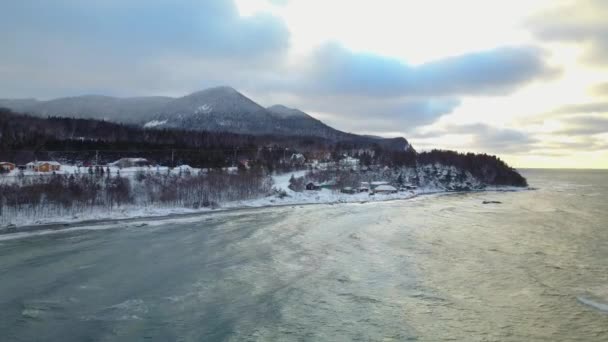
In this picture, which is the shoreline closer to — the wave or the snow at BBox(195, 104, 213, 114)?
the wave

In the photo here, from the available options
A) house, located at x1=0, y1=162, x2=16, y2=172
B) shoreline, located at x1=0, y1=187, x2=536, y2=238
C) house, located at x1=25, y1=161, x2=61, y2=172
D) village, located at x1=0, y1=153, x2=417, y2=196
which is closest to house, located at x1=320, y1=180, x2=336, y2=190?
village, located at x1=0, y1=153, x2=417, y2=196

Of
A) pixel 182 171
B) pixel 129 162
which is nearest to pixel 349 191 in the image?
pixel 182 171

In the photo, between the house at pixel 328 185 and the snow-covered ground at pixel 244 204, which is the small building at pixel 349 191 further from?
the house at pixel 328 185

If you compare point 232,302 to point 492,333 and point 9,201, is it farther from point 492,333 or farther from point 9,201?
point 9,201

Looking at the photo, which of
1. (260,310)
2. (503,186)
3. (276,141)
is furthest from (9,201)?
(503,186)

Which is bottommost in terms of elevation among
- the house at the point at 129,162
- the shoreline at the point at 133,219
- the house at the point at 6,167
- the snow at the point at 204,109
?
the shoreline at the point at 133,219

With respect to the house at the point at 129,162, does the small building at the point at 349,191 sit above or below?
below

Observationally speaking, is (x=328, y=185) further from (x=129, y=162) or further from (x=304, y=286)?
(x=304, y=286)

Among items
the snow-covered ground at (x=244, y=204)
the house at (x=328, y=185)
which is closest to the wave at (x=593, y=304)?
the snow-covered ground at (x=244, y=204)
